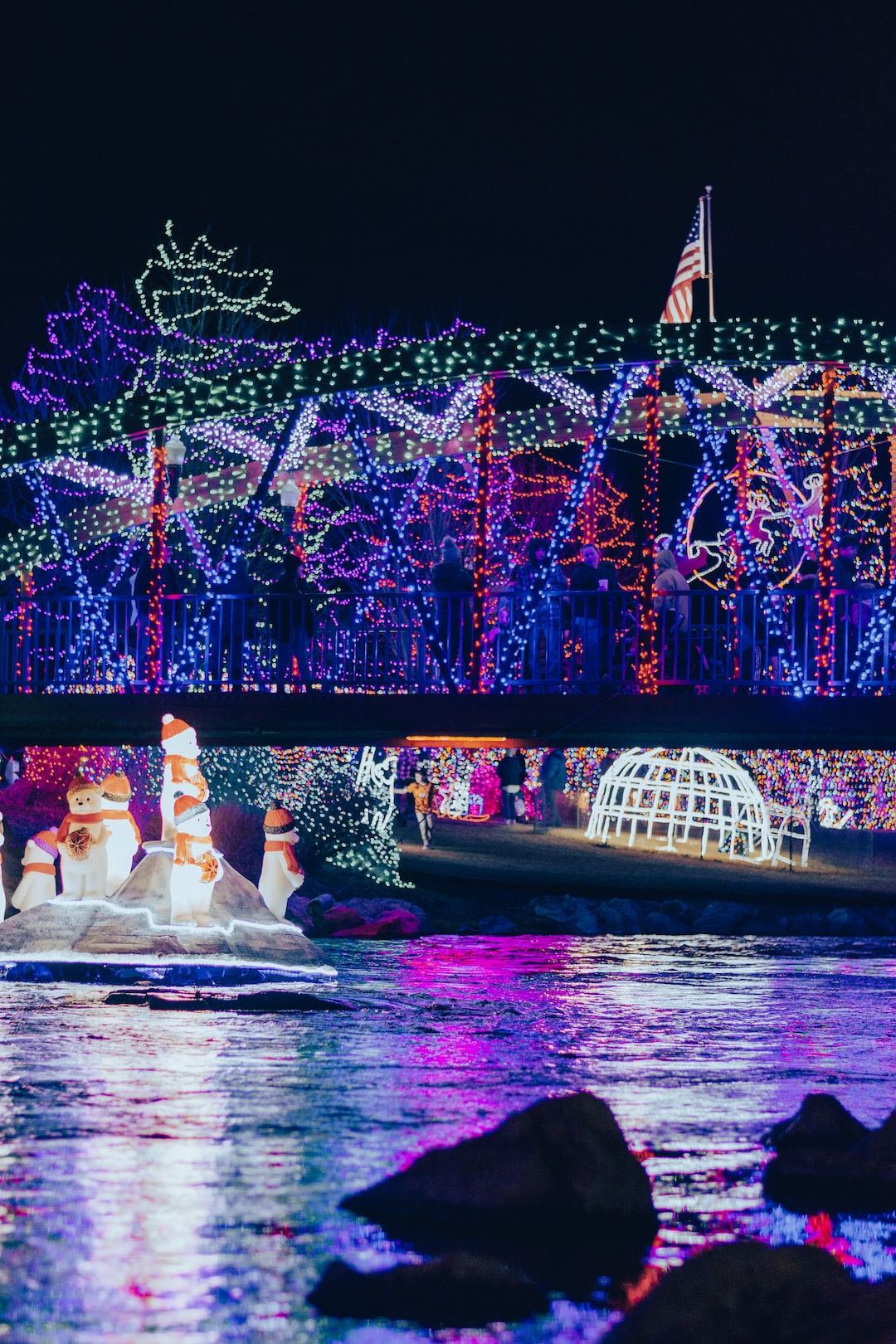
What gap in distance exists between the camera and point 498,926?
2089 centimetres

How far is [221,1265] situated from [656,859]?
20948 mm

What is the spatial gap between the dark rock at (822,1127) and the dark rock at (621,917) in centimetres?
1337

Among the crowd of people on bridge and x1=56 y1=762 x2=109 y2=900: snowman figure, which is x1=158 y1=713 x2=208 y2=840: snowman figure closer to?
x1=56 y1=762 x2=109 y2=900: snowman figure

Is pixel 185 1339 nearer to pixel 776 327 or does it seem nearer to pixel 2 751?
pixel 776 327

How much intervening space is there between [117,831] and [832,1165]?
9185 mm

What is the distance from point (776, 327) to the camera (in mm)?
18516

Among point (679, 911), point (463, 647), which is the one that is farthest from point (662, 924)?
point (463, 647)

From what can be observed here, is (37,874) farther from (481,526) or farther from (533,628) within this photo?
(481,526)

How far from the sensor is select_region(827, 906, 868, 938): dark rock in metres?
21.5

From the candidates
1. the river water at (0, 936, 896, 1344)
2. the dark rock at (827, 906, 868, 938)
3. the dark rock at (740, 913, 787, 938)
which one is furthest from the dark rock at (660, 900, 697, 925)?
the river water at (0, 936, 896, 1344)

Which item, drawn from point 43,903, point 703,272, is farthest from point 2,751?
point 703,272

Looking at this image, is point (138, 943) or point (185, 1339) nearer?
point (185, 1339)

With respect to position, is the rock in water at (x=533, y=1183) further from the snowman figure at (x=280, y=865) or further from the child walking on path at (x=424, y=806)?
→ the child walking on path at (x=424, y=806)

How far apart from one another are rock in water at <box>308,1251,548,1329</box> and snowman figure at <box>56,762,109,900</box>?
9.72 meters
